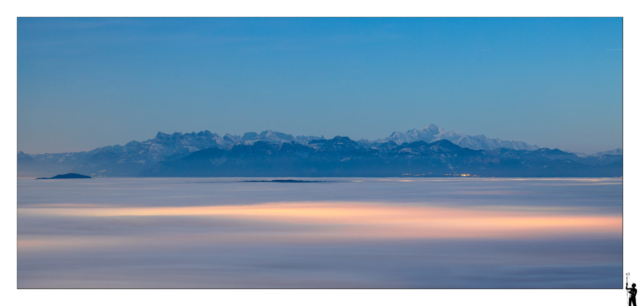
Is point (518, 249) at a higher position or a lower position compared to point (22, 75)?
lower
